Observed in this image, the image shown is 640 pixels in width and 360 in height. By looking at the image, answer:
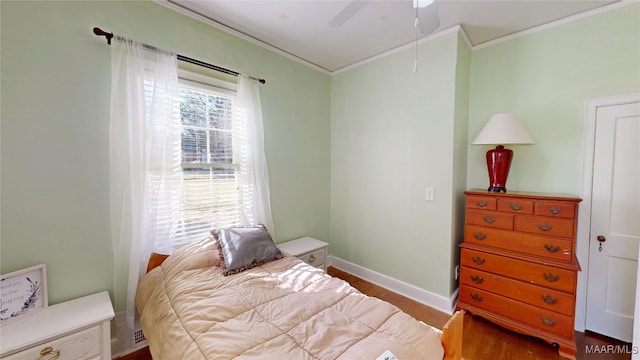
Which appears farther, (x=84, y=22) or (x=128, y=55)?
(x=128, y=55)

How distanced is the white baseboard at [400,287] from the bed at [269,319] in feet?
4.37

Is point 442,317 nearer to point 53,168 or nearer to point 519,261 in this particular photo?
point 519,261

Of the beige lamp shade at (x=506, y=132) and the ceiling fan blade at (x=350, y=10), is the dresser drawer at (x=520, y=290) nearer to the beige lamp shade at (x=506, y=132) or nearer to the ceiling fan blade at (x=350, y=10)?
the beige lamp shade at (x=506, y=132)

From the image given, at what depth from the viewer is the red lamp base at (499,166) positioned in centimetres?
211

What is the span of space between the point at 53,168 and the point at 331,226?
270 centimetres

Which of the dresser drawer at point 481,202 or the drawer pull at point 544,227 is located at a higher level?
the dresser drawer at point 481,202

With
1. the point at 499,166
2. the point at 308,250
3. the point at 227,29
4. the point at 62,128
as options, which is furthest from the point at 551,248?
the point at 62,128

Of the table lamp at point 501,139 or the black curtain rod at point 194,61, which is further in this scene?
→ the table lamp at point 501,139

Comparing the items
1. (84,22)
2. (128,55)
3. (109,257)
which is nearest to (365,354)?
(109,257)

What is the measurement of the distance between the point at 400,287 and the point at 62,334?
2.67 meters

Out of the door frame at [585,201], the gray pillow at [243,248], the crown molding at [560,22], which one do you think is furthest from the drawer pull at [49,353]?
the crown molding at [560,22]

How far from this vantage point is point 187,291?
147 cm

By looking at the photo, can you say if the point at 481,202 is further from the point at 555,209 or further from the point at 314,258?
the point at 314,258

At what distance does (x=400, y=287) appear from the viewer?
267 cm
